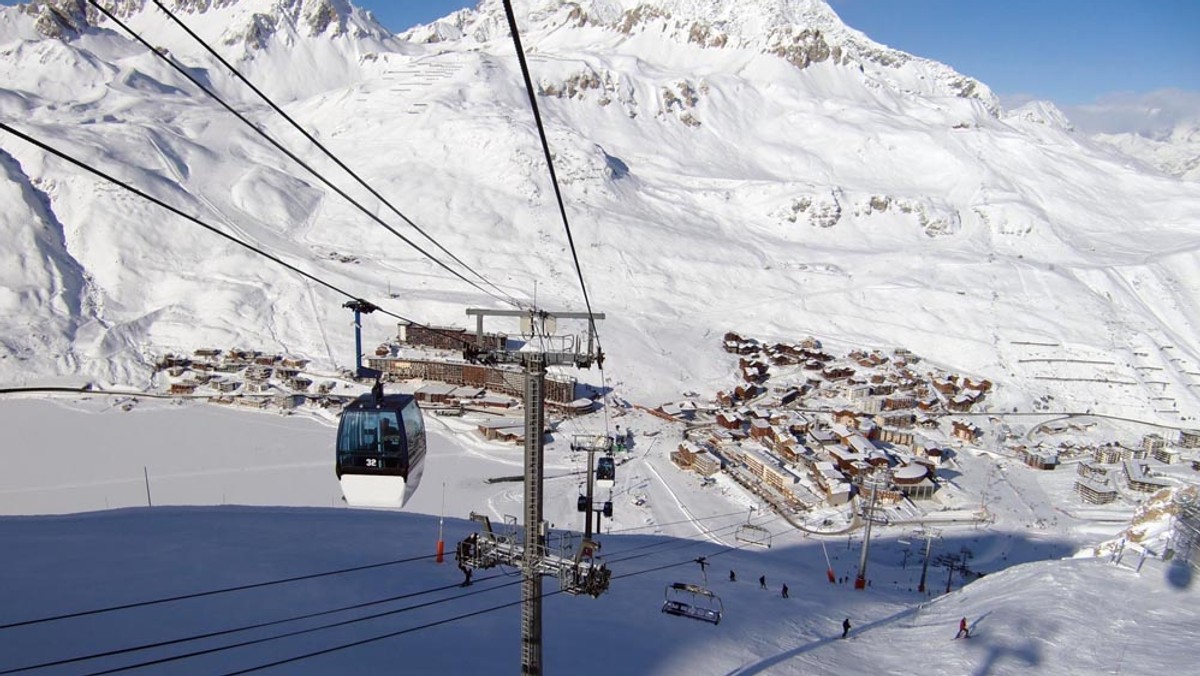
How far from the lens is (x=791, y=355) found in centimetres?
4425

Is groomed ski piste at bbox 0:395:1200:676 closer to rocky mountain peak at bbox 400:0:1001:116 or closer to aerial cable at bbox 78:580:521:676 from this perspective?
aerial cable at bbox 78:580:521:676

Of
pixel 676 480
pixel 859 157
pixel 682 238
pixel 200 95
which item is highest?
pixel 200 95

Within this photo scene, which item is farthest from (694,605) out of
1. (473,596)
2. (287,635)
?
(287,635)

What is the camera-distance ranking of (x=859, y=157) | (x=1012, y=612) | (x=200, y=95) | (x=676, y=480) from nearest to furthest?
1. (x=1012, y=612)
2. (x=676, y=480)
3. (x=859, y=157)
4. (x=200, y=95)

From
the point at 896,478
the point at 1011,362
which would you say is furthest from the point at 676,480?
the point at 1011,362

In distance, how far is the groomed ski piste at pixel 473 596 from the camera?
1030cm

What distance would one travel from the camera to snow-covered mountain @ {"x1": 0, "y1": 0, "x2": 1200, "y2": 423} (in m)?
43.3

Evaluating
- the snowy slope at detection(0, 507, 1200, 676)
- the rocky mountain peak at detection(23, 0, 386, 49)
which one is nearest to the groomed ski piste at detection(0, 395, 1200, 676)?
the snowy slope at detection(0, 507, 1200, 676)

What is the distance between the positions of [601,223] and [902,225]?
2901 cm

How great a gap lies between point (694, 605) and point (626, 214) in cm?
5006

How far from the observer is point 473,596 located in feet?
44.1

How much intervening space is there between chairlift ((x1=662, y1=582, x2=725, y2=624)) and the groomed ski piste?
0.34m

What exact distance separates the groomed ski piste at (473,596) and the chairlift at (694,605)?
13.5 inches

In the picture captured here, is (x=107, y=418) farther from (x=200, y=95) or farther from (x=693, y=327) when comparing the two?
(x=200, y=95)
